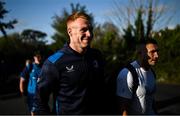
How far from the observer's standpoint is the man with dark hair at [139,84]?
373 cm

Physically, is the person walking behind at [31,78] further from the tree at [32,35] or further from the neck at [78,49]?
the tree at [32,35]

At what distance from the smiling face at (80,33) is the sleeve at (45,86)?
11.1 inches

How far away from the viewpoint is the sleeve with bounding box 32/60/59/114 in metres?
3.01

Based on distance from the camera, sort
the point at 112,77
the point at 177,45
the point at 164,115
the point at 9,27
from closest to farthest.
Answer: the point at 112,77 → the point at 164,115 → the point at 177,45 → the point at 9,27

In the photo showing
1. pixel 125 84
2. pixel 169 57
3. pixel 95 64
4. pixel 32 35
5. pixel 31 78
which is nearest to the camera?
pixel 95 64

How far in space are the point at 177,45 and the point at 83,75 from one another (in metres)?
23.5

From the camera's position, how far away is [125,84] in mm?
3705

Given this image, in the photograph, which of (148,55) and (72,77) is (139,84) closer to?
(148,55)

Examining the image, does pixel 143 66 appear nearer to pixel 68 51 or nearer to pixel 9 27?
pixel 68 51

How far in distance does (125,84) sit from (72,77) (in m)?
0.85

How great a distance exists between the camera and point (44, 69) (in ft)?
10.0

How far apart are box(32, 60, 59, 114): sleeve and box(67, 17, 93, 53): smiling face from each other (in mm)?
281

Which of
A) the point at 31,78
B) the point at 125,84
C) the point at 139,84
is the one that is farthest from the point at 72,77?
the point at 31,78

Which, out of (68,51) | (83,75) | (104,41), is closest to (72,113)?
(83,75)
